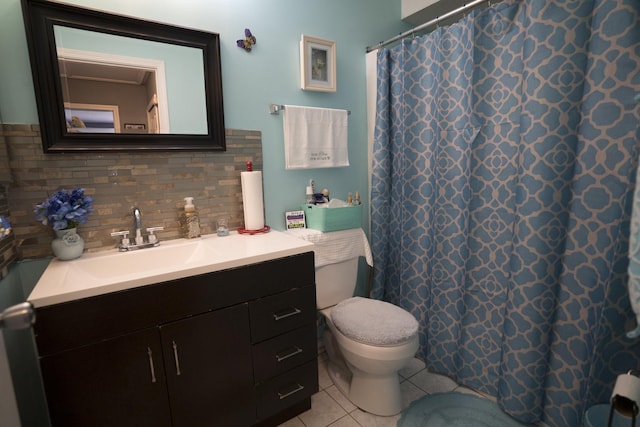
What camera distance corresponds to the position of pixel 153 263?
1.42 meters

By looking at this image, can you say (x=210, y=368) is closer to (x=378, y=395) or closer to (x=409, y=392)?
(x=378, y=395)

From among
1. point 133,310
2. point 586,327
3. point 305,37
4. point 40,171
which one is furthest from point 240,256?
point 586,327

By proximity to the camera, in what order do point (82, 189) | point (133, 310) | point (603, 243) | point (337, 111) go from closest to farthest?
1. point (133, 310)
2. point (603, 243)
3. point (82, 189)
4. point (337, 111)

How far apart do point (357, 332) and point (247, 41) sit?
5.09ft

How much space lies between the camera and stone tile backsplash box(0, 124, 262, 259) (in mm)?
1243

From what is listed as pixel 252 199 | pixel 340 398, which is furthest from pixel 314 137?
pixel 340 398

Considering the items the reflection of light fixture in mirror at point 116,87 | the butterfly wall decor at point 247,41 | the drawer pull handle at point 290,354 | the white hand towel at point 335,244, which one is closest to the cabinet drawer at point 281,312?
the drawer pull handle at point 290,354

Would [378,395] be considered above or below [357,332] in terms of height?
below

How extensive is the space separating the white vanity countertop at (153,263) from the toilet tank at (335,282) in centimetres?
37

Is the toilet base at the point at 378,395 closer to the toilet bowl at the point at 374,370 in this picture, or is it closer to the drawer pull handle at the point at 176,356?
the toilet bowl at the point at 374,370

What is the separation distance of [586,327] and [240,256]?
4.61 ft

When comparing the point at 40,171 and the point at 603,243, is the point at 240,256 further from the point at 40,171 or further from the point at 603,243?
the point at 603,243

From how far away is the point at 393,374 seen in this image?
159 centimetres

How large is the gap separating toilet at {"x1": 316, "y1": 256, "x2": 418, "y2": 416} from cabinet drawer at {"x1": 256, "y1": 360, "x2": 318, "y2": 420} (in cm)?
20
